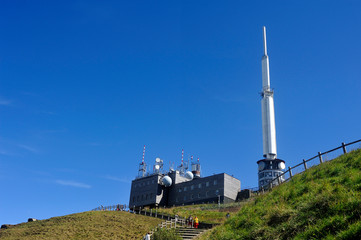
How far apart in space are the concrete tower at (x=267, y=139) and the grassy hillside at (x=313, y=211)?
54.6 m

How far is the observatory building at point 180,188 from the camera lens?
222 ft

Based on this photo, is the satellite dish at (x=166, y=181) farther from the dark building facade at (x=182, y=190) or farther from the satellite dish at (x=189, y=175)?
the satellite dish at (x=189, y=175)

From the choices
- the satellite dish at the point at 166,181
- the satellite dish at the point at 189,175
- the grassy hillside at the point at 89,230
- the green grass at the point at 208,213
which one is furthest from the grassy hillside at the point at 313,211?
the satellite dish at the point at 189,175

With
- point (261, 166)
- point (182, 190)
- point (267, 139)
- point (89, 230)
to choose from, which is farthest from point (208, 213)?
point (267, 139)

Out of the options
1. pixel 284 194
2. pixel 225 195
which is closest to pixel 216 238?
pixel 284 194

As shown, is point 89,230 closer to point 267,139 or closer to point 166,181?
point 166,181

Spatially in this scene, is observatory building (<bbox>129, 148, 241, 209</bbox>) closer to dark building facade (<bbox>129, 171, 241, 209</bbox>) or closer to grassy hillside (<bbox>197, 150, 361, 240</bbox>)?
dark building facade (<bbox>129, 171, 241, 209</bbox>)

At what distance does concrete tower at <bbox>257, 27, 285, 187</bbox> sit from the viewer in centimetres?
7512

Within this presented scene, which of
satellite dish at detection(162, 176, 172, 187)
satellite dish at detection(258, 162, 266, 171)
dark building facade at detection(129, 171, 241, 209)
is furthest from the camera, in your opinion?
satellite dish at detection(258, 162, 266, 171)

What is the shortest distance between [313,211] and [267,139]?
67.7m

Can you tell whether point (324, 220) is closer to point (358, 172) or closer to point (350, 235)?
point (350, 235)

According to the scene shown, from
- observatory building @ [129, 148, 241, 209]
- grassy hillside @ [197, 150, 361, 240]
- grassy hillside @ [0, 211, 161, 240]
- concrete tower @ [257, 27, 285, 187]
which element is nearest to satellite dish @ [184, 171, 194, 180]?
observatory building @ [129, 148, 241, 209]

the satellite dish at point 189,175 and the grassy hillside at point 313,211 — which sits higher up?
the satellite dish at point 189,175

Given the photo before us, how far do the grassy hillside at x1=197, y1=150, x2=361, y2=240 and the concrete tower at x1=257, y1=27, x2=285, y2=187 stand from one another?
54645 millimetres
